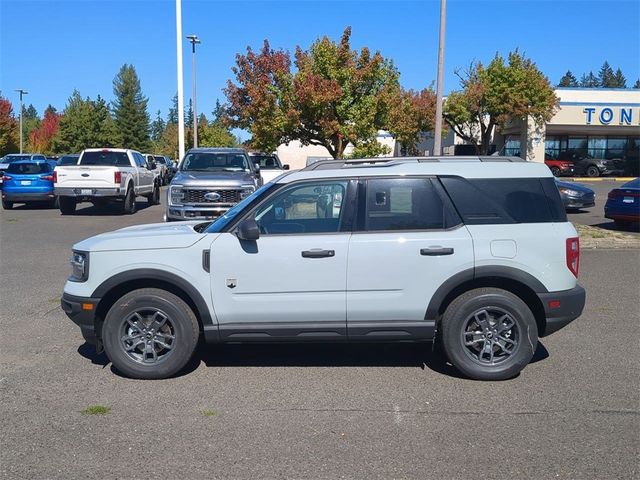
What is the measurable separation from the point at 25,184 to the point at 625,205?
19031 millimetres

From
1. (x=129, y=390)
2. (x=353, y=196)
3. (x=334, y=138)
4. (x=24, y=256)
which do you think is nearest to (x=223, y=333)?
(x=129, y=390)

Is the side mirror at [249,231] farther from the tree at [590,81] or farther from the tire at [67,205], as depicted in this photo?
the tree at [590,81]

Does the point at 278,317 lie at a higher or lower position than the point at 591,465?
higher

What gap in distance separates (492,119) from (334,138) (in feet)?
73.7

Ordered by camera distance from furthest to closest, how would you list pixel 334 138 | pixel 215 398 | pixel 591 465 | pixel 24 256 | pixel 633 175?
pixel 633 175 → pixel 334 138 → pixel 24 256 → pixel 215 398 → pixel 591 465

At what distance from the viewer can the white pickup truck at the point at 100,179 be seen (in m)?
19.8

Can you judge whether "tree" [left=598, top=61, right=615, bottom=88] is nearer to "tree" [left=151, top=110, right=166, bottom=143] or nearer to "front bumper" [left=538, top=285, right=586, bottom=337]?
"tree" [left=151, top=110, right=166, bottom=143]

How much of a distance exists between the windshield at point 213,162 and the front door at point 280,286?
32.3ft

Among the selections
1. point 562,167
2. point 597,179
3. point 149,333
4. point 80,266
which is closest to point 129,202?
point 80,266

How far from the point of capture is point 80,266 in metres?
5.86

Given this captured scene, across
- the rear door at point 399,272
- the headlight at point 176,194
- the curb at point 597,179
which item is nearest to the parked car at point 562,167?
the curb at point 597,179

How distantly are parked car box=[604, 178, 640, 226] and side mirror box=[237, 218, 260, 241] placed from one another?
43.8ft

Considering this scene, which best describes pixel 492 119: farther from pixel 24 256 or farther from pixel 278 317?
pixel 278 317

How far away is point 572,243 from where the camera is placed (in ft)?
19.0
